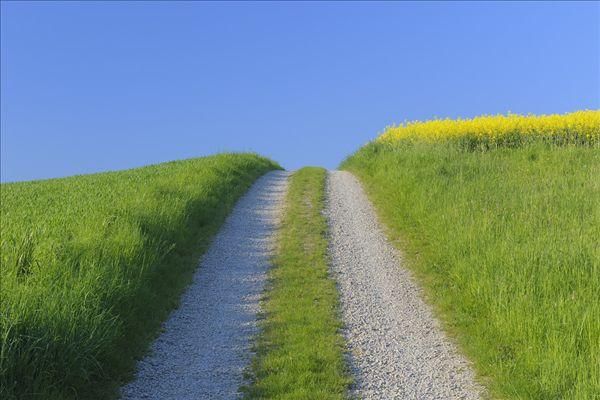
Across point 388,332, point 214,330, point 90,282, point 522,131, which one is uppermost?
point 522,131

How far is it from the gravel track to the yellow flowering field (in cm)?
1172

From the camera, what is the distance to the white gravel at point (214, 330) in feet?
20.6

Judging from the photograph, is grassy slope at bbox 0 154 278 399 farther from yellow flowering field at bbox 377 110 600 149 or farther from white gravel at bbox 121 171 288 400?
yellow flowering field at bbox 377 110 600 149

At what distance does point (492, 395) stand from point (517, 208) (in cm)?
605

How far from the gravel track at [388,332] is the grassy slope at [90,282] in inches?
113

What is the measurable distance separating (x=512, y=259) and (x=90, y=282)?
5969 millimetres

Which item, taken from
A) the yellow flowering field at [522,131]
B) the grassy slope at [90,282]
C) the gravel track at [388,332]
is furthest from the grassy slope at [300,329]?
the yellow flowering field at [522,131]

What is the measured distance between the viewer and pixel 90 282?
23.1 ft

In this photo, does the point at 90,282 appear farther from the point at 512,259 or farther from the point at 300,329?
the point at 512,259

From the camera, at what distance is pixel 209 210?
46.3ft

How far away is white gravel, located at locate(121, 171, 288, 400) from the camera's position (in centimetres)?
627

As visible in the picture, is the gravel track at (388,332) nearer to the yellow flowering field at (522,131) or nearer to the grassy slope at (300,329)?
the grassy slope at (300,329)

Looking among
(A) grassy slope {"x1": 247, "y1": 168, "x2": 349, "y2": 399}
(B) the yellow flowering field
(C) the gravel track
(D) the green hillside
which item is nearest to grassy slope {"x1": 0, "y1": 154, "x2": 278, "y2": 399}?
(A) grassy slope {"x1": 247, "y1": 168, "x2": 349, "y2": 399}

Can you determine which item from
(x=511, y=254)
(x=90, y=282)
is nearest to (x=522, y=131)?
(x=511, y=254)
